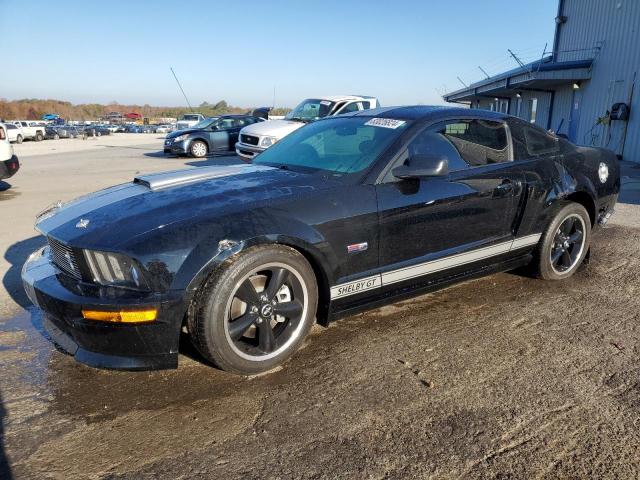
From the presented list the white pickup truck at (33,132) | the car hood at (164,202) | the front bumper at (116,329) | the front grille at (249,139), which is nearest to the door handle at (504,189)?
the car hood at (164,202)

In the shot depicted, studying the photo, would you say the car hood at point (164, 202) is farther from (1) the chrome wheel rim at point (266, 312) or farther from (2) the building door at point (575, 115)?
(2) the building door at point (575, 115)

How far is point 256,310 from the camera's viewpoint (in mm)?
2838

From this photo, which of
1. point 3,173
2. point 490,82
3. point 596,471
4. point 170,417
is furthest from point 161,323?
point 490,82

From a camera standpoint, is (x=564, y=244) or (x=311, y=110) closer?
(x=564, y=244)

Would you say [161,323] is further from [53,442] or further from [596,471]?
[596,471]

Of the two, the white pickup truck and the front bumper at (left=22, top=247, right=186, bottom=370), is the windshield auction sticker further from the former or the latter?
the white pickup truck

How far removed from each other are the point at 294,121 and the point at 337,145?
917 centimetres

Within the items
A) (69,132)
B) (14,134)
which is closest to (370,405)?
(14,134)

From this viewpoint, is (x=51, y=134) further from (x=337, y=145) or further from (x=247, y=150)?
(x=337, y=145)

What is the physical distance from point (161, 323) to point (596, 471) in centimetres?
207

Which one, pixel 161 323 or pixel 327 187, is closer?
pixel 161 323

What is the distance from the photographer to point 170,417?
8.25ft

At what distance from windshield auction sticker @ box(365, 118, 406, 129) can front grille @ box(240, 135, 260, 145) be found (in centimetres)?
820

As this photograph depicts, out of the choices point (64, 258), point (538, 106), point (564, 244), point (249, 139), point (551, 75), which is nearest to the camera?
point (64, 258)
